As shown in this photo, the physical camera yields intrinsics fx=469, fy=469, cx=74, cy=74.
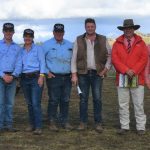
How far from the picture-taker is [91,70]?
8.73 metres

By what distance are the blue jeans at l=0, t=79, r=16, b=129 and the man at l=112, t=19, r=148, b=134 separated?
77.7 inches

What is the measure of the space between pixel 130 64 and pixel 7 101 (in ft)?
7.84

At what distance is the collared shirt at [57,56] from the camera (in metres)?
8.68

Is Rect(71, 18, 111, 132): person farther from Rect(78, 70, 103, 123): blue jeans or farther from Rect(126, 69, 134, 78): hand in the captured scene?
Rect(126, 69, 134, 78): hand

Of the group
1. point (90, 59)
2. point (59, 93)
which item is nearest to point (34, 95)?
point (59, 93)

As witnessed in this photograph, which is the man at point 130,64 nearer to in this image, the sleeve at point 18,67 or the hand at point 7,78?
the sleeve at point 18,67

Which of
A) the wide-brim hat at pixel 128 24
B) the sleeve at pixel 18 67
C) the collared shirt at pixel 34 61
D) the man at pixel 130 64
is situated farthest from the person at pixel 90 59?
the sleeve at pixel 18 67

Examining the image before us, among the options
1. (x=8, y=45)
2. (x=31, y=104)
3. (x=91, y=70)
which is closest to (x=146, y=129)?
(x=91, y=70)

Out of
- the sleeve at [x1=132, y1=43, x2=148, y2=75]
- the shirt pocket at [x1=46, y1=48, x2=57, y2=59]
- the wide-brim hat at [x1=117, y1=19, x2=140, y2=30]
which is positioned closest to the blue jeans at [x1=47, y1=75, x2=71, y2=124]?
the shirt pocket at [x1=46, y1=48, x2=57, y2=59]

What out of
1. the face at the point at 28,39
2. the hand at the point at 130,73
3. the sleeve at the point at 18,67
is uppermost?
the face at the point at 28,39

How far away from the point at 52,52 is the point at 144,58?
1.69m

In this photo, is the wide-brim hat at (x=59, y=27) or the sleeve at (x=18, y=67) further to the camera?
the wide-brim hat at (x=59, y=27)

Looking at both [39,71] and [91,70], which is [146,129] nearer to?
[91,70]

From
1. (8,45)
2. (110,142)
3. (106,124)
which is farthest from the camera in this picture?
(106,124)
